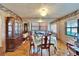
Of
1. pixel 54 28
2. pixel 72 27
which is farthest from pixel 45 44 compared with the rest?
pixel 72 27

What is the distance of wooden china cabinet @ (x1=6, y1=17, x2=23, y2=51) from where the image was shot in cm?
180

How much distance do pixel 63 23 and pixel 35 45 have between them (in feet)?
1.73

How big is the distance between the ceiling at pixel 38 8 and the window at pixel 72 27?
154 mm

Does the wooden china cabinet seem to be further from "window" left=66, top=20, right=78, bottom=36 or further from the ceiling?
"window" left=66, top=20, right=78, bottom=36

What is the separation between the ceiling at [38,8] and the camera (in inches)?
61.6

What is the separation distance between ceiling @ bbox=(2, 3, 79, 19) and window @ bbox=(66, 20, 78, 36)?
154 millimetres

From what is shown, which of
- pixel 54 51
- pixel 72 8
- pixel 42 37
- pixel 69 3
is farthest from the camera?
pixel 42 37

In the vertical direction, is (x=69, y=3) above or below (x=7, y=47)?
above

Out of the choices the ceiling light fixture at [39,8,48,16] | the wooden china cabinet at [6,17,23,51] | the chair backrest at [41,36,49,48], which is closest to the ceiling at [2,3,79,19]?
the ceiling light fixture at [39,8,48,16]

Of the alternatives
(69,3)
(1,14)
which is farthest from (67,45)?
(1,14)

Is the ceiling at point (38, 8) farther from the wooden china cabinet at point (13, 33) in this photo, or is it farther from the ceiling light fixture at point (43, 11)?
the wooden china cabinet at point (13, 33)

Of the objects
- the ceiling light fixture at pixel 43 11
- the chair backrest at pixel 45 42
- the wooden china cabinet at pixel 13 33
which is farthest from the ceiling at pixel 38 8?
the chair backrest at pixel 45 42

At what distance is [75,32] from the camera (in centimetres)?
172

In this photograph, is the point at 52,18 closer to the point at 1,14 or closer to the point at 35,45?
the point at 35,45
